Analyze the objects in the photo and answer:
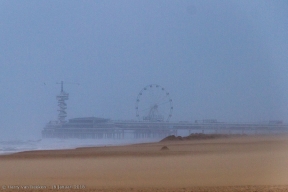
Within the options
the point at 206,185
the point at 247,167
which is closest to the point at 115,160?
the point at 247,167

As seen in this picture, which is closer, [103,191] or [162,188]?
[103,191]

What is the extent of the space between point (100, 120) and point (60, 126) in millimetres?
2817

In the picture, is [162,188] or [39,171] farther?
[39,171]

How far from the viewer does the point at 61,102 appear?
105 ft

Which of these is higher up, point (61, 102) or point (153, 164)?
point (61, 102)

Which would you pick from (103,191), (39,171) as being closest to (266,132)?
(39,171)

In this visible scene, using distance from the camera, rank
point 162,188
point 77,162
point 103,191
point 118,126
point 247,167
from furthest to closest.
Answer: point 118,126
point 77,162
point 247,167
point 162,188
point 103,191

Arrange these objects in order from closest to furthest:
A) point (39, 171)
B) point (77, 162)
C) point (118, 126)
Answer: point (39, 171) < point (77, 162) < point (118, 126)

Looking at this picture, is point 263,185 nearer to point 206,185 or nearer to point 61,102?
point 206,185

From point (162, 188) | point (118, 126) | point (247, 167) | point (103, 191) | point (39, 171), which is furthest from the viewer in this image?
point (118, 126)

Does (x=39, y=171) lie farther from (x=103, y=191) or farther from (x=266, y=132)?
(x=266, y=132)

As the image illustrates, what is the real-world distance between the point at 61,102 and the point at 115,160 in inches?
690

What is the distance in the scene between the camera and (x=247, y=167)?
1328 centimetres

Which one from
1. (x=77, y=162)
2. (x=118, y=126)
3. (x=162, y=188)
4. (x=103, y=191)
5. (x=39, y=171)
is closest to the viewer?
(x=103, y=191)
